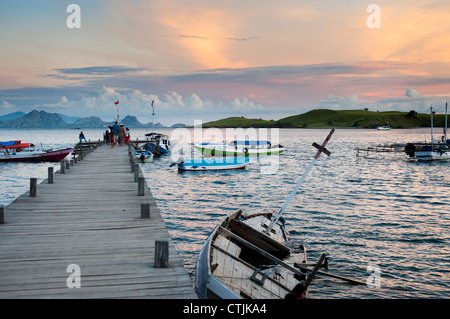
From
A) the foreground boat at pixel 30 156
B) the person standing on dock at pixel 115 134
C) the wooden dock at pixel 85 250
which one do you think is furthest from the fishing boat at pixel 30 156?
the wooden dock at pixel 85 250

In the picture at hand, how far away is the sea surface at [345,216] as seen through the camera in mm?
14523

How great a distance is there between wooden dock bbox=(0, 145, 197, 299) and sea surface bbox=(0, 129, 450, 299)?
4.60 meters

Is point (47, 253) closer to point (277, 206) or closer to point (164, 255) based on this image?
point (164, 255)

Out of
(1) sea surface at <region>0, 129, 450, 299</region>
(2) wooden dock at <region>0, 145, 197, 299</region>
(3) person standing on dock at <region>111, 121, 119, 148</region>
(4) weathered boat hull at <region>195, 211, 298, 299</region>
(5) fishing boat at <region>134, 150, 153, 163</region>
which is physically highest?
(3) person standing on dock at <region>111, 121, 119, 148</region>

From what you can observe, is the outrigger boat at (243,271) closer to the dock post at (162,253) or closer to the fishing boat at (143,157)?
the dock post at (162,253)

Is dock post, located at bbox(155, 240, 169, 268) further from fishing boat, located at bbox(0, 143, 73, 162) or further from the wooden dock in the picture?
fishing boat, located at bbox(0, 143, 73, 162)

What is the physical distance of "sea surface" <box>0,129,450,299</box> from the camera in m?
14.5

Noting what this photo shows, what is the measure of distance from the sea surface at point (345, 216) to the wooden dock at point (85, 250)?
15.1 ft

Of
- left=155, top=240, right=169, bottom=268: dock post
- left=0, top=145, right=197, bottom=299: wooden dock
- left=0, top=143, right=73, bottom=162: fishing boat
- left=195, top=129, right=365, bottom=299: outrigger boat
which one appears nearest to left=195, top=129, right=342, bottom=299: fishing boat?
left=195, top=129, right=365, bottom=299: outrigger boat

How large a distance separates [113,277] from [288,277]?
5958mm

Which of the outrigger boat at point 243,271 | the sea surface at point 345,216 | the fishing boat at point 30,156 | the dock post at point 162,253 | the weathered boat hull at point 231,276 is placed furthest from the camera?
the fishing boat at point 30,156
